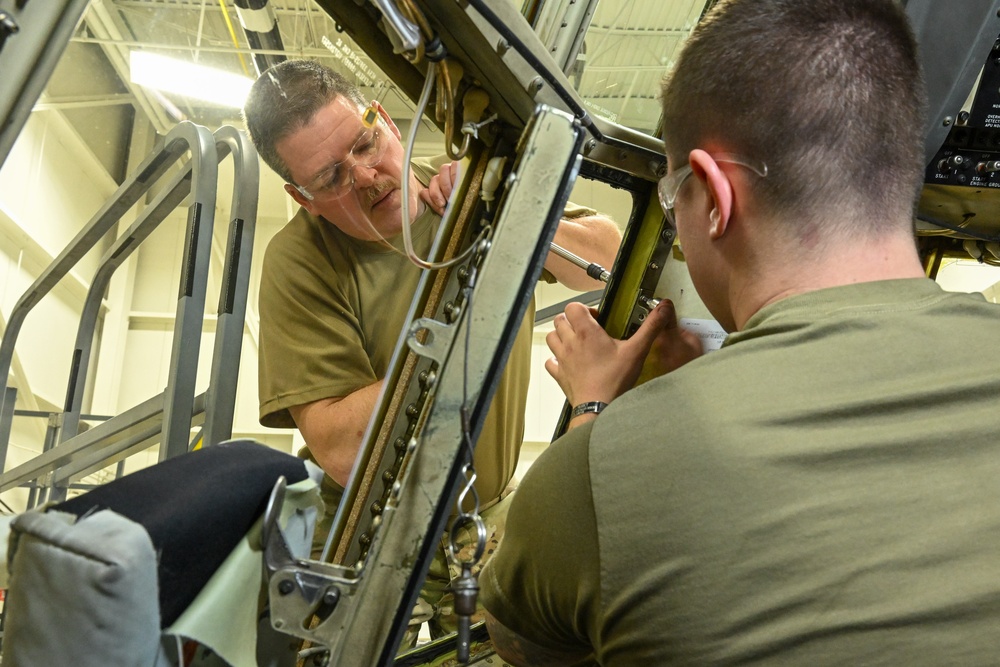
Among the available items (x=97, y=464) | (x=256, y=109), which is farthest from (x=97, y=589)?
(x=97, y=464)

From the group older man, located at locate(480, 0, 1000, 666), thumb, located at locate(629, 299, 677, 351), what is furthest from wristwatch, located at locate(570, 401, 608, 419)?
older man, located at locate(480, 0, 1000, 666)

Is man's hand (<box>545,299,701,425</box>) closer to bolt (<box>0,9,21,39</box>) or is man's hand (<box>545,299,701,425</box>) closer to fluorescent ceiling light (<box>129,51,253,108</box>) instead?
bolt (<box>0,9,21,39</box>)

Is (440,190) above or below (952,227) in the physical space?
below

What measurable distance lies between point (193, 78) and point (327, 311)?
1.68m

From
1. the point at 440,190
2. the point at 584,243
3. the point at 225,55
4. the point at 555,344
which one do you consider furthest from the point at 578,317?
the point at 225,55

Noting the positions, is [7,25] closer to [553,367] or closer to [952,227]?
[553,367]

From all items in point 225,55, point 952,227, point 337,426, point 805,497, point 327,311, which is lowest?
point 337,426

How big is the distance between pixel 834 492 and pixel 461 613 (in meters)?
0.39

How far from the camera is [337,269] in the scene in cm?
167

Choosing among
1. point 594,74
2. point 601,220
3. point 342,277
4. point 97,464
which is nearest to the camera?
point 594,74

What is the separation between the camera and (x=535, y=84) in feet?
2.91

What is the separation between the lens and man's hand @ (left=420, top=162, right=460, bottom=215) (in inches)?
54.8

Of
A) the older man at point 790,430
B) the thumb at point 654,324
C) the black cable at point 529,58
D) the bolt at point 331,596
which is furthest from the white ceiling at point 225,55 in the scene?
the bolt at point 331,596

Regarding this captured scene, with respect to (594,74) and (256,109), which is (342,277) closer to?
(256,109)
